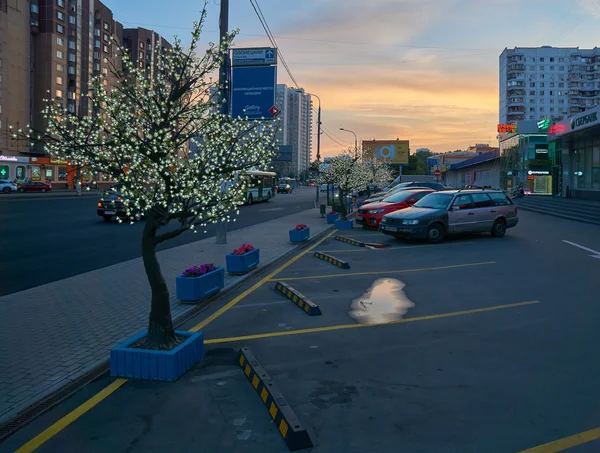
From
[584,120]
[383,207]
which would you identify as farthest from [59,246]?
[584,120]

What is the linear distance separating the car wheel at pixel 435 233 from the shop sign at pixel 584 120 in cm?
1704

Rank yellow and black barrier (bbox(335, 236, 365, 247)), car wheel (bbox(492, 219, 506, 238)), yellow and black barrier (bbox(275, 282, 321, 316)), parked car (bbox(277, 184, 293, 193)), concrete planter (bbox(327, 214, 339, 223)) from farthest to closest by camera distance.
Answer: parked car (bbox(277, 184, 293, 193)), concrete planter (bbox(327, 214, 339, 223)), car wheel (bbox(492, 219, 506, 238)), yellow and black barrier (bbox(335, 236, 365, 247)), yellow and black barrier (bbox(275, 282, 321, 316))

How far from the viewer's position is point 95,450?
3854 millimetres

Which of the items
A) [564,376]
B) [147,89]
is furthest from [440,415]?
[147,89]

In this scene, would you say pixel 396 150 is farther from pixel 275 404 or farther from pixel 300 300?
pixel 275 404

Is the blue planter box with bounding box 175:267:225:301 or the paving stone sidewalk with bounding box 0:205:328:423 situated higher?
the blue planter box with bounding box 175:267:225:301

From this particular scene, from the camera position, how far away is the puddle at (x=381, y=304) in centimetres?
756

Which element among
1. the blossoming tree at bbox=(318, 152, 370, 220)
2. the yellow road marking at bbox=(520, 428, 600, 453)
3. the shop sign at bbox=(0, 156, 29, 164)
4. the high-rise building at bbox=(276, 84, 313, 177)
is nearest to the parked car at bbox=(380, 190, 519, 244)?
the blossoming tree at bbox=(318, 152, 370, 220)

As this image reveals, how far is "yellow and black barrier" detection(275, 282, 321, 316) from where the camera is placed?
7723 millimetres

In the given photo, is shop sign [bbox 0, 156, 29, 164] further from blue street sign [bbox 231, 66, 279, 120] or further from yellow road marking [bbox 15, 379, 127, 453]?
yellow road marking [bbox 15, 379, 127, 453]

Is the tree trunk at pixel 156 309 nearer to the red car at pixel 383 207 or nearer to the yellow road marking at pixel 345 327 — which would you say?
the yellow road marking at pixel 345 327

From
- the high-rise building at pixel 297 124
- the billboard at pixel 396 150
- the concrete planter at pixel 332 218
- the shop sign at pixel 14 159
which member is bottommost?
the concrete planter at pixel 332 218

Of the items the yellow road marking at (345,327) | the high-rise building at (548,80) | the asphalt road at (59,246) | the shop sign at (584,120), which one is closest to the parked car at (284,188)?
the shop sign at (584,120)

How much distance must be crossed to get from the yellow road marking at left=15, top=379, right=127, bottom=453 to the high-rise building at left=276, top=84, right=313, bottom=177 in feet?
270
